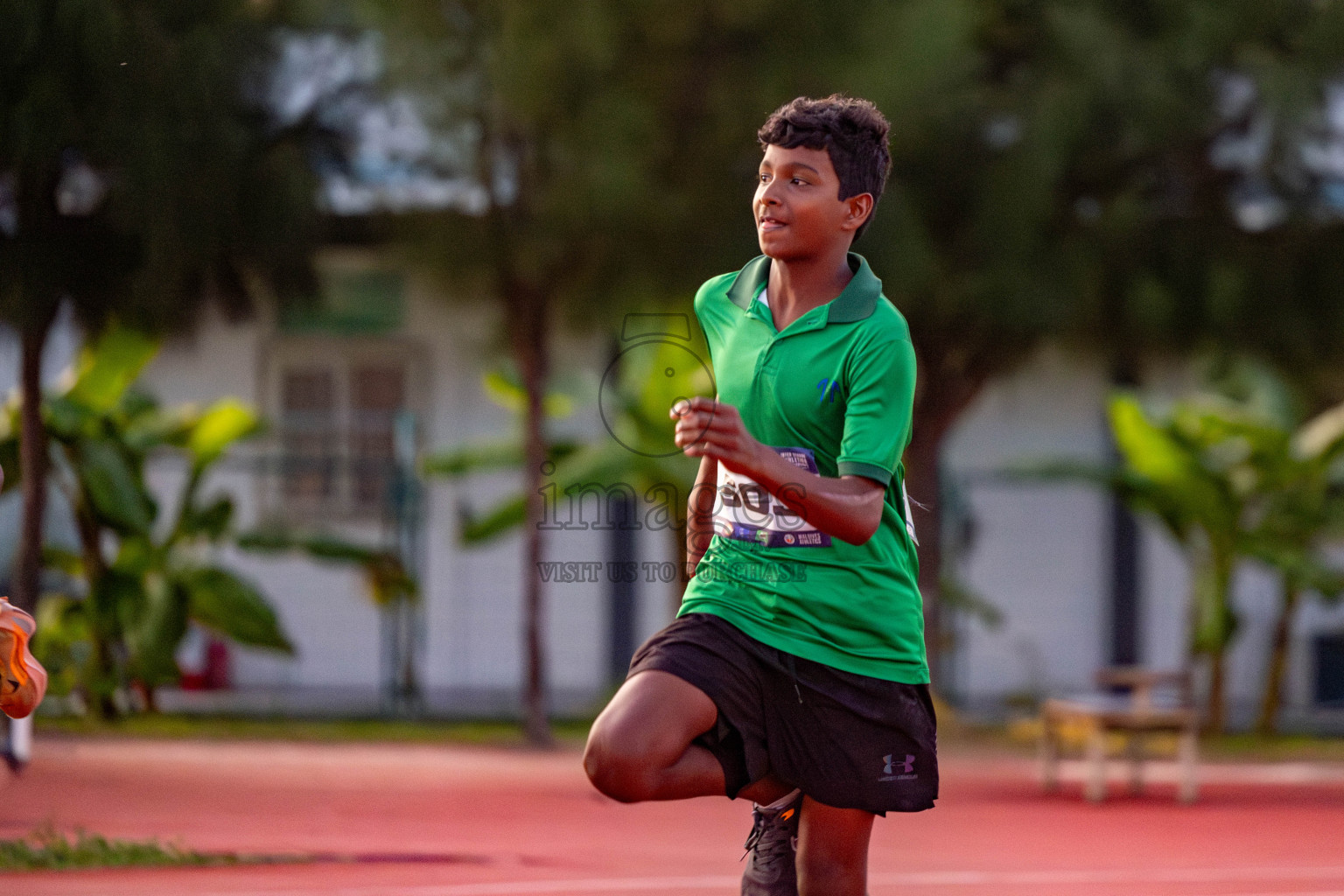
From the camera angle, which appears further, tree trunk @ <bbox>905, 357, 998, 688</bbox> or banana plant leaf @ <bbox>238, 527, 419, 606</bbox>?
tree trunk @ <bbox>905, 357, 998, 688</bbox>

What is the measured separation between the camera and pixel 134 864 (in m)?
6.35

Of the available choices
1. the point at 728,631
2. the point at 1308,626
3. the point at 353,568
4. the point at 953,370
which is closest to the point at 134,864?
the point at 728,631

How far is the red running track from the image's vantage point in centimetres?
647

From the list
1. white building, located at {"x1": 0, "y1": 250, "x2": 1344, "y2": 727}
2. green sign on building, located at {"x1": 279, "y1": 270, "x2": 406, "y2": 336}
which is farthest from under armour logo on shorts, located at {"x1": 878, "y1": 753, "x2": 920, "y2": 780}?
green sign on building, located at {"x1": 279, "y1": 270, "x2": 406, "y2": 336}

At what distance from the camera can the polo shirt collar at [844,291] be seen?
3447 millimetres

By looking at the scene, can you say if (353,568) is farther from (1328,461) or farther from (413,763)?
(1328,461)

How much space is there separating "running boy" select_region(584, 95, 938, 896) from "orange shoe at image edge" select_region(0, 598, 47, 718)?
4.25 feet

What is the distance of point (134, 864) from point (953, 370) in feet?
28.7

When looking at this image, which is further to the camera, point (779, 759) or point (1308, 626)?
point (1308, 626)

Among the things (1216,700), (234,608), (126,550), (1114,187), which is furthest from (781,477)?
(1216,700)

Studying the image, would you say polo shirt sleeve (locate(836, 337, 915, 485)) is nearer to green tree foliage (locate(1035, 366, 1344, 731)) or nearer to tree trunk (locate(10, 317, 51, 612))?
tree trunk (locate(10, 317, 51, 612))

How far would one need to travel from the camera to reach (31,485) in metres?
11.5

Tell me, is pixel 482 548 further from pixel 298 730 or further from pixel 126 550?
pixel 126 550

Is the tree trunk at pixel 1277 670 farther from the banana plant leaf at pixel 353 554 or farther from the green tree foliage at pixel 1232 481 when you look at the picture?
the banana plant leaf at pixel 353 554
